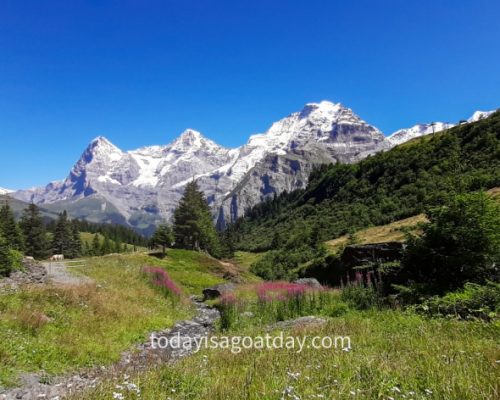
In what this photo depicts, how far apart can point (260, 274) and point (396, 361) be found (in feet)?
181

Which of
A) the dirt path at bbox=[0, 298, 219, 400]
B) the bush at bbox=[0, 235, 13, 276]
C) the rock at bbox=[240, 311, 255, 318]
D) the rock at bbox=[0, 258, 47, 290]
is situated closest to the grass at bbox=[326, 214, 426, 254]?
the rock at bbox=[240, 311, 255, 318]

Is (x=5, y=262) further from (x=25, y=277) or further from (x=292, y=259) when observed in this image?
(x=292, y=259)

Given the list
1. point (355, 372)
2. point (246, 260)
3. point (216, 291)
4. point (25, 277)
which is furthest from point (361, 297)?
point (246, 260)

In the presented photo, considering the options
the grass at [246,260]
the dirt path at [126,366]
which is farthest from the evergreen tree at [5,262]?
the grass at [246,260]

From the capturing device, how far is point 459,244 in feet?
41.5

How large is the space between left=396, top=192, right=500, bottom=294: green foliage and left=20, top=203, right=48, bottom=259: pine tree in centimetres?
9898

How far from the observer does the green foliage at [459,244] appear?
39.1 feet

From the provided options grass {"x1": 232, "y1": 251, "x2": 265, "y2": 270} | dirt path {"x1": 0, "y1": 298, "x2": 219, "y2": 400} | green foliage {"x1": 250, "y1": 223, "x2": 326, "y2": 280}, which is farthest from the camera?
grass {"x1": 232, "y1": 251, "x2": 265, "y2": 270}

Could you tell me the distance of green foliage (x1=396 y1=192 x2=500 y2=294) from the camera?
11.9 meters

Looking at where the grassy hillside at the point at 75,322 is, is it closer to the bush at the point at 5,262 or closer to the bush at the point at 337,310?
the bush at the point at 5,262

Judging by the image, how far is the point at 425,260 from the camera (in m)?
14.4

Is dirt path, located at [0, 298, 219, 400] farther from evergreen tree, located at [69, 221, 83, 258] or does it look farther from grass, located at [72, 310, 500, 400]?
evergreen tree, located at [69, 221, 83, 258]

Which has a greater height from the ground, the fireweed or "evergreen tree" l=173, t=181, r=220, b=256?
"evergreen tree" l=173, t=181, r=220, b=256

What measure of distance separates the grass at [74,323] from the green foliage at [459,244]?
12.2m
